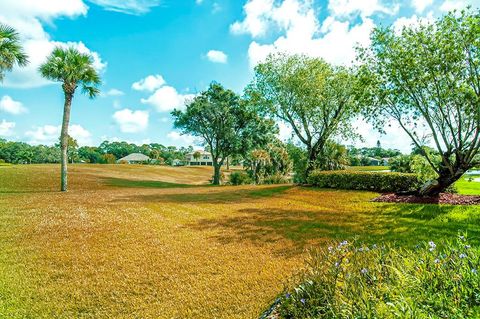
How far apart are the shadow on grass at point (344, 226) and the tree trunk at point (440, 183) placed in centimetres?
163

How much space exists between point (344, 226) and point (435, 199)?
6000 mm

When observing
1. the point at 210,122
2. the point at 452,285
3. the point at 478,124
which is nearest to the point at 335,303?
the point at 452,285

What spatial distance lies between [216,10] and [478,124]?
1257 cm

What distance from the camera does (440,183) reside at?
12516mm

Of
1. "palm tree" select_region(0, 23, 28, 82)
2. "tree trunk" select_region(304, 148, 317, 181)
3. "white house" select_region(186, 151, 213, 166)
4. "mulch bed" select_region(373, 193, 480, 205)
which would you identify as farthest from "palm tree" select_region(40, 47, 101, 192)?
"white house" select_region(186, 151, 213, 166)

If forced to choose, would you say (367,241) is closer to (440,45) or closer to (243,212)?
(243,212)

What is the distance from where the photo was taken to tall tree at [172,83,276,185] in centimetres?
3170

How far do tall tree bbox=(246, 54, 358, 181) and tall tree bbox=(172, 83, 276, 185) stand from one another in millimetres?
8957

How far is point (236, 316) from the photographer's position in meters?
4.34

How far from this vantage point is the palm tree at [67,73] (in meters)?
18.7

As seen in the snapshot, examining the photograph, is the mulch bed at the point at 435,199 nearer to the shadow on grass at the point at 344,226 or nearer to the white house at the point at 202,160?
the shadow on grass at the point at 344,226

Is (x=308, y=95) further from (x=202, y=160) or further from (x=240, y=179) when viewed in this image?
(x=202, y=160)

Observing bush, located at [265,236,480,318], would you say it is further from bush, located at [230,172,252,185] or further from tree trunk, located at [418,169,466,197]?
bush, located at [230,172,252,185]

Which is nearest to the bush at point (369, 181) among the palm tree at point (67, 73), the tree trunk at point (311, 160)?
the tree trunk at point (311, 160)
